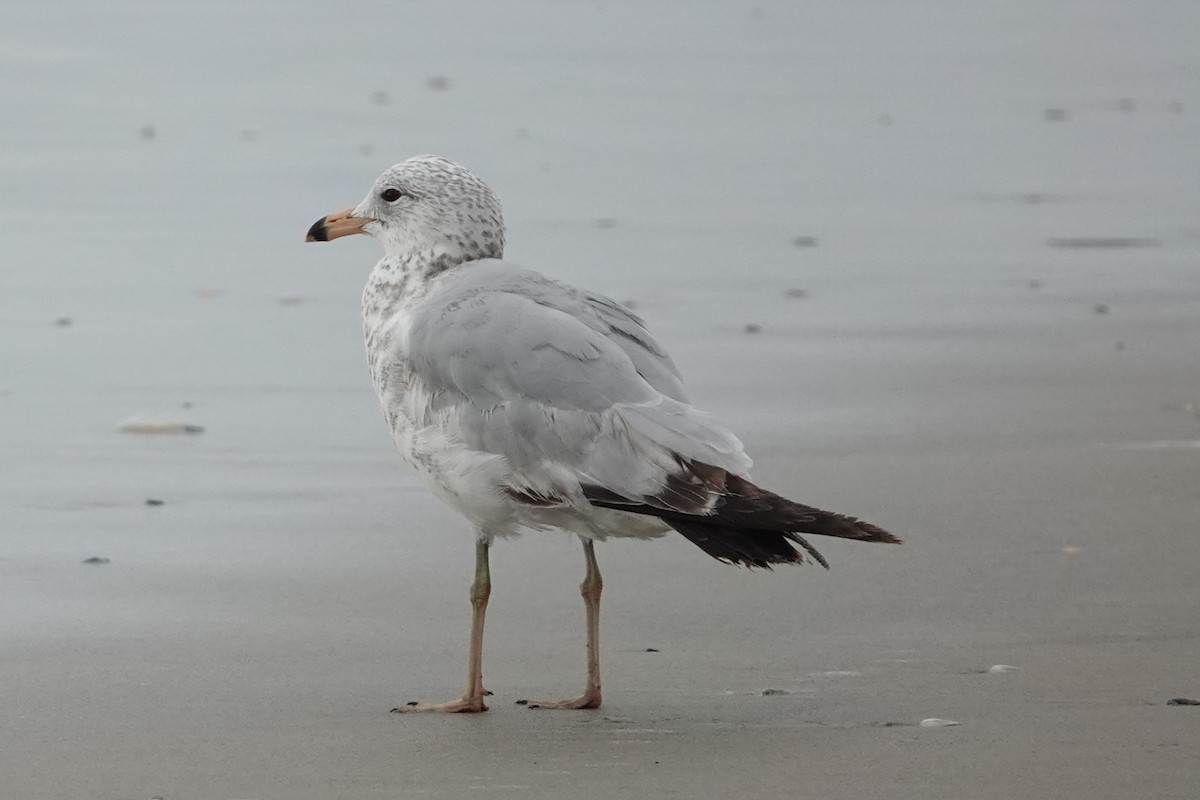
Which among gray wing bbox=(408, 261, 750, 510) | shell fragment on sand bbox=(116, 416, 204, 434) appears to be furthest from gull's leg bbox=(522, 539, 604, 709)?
shell fragment on sand bbox=(116, 416, 204, 434)

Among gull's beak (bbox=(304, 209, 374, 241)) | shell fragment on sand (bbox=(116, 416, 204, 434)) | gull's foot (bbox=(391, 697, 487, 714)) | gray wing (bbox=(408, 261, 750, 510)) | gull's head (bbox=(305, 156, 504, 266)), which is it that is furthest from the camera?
shell fragment on sand (bbox=(116, 416, 204, 434))

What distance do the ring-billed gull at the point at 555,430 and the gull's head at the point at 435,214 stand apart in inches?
4.0

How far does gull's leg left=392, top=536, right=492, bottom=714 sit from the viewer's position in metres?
4.69

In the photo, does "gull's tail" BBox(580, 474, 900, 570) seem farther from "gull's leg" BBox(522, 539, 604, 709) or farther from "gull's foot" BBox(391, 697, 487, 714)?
"gull's foot" BBox(391, 697, 487, 714)

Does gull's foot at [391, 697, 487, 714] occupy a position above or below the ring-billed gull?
below

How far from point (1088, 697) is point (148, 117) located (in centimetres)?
1052

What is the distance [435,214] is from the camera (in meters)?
5.32

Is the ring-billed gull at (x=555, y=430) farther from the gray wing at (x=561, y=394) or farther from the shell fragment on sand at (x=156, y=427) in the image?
the shell fragment on sand at (x=156, y=427)

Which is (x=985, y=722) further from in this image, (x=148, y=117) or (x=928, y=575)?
(x=148, y=117)

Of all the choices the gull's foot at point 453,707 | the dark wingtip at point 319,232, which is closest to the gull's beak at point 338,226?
the dark wingtip at point 319,232

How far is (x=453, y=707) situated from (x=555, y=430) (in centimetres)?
64

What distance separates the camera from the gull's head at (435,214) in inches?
209

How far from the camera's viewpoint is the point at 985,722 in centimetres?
446

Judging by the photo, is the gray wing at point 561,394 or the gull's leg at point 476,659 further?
the gull's leg at point 476,659
